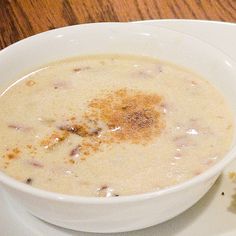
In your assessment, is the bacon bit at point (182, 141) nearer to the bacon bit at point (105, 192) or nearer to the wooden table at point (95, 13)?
the bacon bit at point (105, 192)

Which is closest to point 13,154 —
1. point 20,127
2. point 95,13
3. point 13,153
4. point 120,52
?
point 13,153

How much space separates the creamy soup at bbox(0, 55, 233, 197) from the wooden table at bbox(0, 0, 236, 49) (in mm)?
566

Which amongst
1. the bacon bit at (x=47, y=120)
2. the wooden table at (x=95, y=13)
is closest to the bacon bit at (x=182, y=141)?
the bacon bit at (x=47, y=120)

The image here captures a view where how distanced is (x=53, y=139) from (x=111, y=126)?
173 millimetres

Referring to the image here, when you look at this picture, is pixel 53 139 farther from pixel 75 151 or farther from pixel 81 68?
pixel 81 68

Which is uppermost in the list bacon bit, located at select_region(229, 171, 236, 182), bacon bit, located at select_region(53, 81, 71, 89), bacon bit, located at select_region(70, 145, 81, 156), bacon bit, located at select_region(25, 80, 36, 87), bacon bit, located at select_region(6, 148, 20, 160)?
bacon bit, located at select_region(6, 148, 20, 160)

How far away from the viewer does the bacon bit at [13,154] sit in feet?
4.74

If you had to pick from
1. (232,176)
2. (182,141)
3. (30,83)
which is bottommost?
(232,176)

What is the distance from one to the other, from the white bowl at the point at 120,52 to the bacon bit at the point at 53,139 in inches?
7.9

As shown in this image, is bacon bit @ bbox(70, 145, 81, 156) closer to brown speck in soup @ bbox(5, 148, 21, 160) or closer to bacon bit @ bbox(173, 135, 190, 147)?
brown speck in soup @ bbox(5, 148, 21, 160)

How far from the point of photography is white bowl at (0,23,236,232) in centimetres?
121

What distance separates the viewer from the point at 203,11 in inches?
92.6

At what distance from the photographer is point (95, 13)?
245 centimetres

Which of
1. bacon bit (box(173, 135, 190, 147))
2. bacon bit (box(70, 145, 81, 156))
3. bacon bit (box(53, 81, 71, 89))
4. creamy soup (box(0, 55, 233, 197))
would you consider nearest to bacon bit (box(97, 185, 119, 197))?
creamy soup (box(0, 55, 233, 197))
